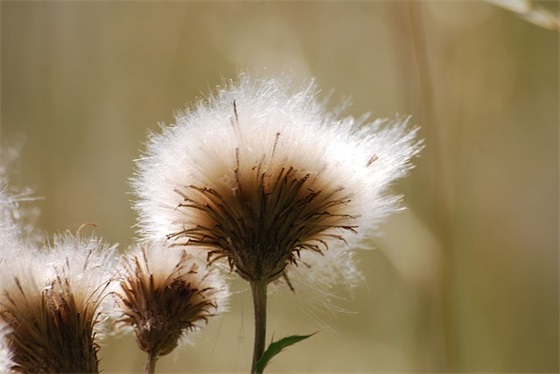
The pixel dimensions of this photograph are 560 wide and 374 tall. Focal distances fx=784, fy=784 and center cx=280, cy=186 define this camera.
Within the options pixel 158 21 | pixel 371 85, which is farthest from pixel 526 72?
pixel 158 21

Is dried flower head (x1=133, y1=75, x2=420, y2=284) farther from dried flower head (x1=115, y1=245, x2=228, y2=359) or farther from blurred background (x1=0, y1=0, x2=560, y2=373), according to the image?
blurred background (x1=0, y1=0, x2=560, y2=373)

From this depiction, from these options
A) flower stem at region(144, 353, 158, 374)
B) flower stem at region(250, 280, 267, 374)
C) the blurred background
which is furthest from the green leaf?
the blurred background

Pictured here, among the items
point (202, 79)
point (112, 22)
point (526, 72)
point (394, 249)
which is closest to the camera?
point (394, 249)

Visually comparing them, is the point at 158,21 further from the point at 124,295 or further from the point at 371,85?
the point at 124,295

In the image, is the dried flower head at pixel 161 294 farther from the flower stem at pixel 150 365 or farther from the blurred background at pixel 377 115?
the blurred background at pixel 377 115

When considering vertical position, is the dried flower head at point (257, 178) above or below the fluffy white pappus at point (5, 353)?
above

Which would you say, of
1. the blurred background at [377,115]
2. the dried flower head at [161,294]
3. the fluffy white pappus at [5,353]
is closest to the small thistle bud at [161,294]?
the dried flower head at [161,294]
